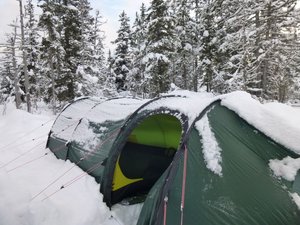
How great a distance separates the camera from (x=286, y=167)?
399cm

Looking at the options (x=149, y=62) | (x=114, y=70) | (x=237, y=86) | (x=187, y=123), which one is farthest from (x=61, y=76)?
(x=187, y=123)

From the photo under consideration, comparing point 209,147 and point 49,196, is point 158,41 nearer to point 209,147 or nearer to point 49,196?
point 49,196

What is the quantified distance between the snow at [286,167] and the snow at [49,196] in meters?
2.45

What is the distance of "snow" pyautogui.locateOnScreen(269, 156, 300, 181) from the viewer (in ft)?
12.9

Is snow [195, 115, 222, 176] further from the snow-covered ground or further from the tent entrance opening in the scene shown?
the tent entrance opening

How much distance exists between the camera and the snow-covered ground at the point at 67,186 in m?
4.14

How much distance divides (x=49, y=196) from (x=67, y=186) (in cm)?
56

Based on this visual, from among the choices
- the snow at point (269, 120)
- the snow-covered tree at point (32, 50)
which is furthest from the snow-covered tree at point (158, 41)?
the snow at point (269, 120)

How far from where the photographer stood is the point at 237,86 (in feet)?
38.6

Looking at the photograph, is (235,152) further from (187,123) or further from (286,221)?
(286,221)

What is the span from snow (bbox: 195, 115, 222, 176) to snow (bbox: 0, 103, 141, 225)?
1.98 metres

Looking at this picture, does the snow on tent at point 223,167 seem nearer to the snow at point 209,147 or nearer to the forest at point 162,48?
the snow at point 209,147

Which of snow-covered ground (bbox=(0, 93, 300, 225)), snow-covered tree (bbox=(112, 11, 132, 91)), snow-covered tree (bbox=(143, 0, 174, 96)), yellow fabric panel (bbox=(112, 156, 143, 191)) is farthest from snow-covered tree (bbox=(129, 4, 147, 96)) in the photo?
yellow fabric panel (bbox=(112, 156, 143, 191))

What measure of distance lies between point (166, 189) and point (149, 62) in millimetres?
17756
